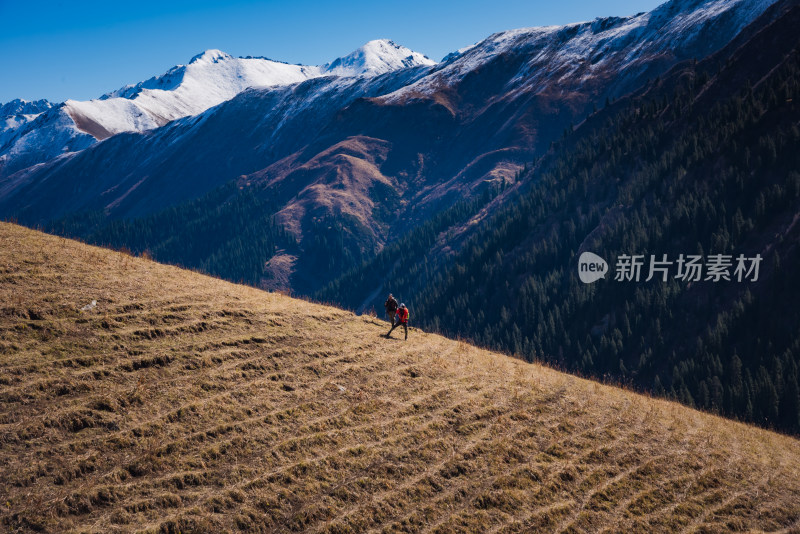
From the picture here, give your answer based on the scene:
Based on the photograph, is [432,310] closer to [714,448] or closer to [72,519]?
[714,448]

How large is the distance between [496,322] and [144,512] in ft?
423

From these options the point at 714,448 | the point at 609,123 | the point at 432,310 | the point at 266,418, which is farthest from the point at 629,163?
the point at 266,418
